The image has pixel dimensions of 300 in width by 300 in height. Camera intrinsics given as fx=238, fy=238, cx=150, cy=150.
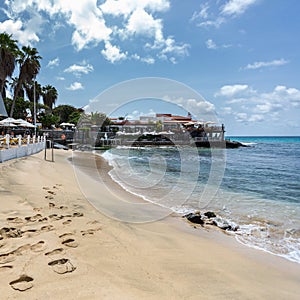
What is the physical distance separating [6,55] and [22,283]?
31.7 m

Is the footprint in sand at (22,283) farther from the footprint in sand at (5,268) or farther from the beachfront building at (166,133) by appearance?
the beachfront building at (166,133)

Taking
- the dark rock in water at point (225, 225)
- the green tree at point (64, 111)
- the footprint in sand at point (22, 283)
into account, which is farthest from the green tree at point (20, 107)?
the footprint in sand at point (22, 283)

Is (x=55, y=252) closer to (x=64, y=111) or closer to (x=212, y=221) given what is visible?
(x=212, y=221)

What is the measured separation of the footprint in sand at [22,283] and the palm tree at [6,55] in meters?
31.1

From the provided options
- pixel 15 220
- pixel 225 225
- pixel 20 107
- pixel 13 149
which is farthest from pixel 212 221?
pixel 20 107

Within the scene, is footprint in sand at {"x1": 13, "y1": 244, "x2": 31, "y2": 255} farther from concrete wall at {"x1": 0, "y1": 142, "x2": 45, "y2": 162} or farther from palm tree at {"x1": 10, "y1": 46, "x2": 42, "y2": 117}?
palm tree at {"x1": 10, "y1": 46, "x2": 42, "y2": 117}

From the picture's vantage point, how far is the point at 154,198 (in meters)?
9.01

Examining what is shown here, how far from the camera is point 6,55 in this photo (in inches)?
1079

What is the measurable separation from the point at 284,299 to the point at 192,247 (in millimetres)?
1662

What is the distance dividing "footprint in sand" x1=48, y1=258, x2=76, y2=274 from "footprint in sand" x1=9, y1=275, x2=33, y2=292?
0.30 metres

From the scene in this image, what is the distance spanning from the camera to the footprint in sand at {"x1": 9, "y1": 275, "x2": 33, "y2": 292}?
2.39 meters

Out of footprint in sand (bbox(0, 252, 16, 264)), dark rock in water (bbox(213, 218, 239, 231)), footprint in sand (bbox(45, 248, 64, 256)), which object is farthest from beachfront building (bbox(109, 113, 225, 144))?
footprint in sand (bbox(0, 252, 16, 264))

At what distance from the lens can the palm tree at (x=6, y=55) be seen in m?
27.4

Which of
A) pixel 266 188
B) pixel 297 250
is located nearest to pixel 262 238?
pixel 297 250
